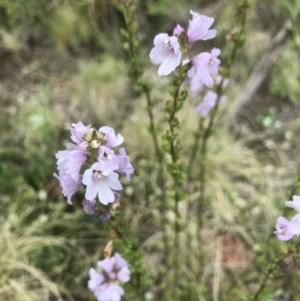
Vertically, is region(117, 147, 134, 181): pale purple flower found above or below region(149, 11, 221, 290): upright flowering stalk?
below

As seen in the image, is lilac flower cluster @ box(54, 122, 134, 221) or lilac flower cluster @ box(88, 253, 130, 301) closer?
lilac flower cluster @ box(54, 122, 134, 221)

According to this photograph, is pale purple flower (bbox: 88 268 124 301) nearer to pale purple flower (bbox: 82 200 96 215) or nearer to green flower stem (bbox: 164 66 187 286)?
green flower stem (bbox: 164 66 187 286)

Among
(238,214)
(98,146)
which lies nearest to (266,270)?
(98,146)

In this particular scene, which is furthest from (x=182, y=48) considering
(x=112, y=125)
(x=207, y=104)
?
(x=112, y=125)

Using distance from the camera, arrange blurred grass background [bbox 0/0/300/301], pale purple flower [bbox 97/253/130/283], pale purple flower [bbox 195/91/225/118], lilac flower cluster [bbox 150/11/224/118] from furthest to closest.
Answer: blurred grass background [bbox 0/0/300/301] < pale purple flower [bbox 195/91/225/118] < pale purple flower [bbox 97/253/130/283] < lilac flower cluster [bbox 150/11/224/118]

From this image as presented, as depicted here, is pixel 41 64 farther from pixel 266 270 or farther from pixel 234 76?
pixel 266 270

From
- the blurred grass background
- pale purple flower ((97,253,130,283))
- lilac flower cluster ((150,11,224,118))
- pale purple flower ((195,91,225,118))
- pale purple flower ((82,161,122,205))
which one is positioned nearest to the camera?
pale purple flower ((82,161,122,205))

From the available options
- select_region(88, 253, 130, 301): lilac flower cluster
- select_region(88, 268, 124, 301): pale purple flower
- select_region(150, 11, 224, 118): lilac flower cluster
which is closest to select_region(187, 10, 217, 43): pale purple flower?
select_region(150, 11, 224, 118): lilac flower cluster

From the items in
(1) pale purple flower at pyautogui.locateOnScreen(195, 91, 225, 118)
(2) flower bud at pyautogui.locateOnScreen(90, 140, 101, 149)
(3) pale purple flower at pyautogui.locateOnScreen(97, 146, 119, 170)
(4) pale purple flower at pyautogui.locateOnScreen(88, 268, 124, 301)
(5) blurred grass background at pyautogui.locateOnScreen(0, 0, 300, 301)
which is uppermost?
(2) flower bud at pyautogui.locateOnScreen(90, 140, 101, 149)

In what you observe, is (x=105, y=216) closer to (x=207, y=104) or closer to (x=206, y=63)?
(x=206, y=63)
